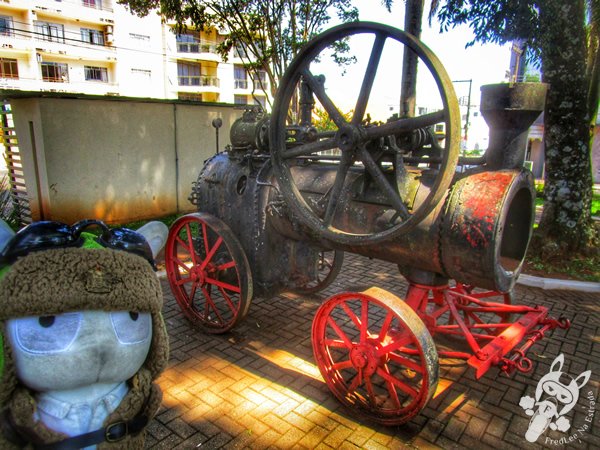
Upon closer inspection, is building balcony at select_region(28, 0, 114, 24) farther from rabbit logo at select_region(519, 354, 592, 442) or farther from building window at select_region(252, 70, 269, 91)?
rabbit logo at select_region(519, 354, 592, 442)

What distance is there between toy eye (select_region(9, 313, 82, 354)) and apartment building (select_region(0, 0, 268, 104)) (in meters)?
27.9

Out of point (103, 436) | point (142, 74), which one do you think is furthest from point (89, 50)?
point (103, 436)

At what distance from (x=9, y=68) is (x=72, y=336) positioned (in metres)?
32.6

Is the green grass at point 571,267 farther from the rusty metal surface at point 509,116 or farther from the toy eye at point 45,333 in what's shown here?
the toy eye at point 45,333

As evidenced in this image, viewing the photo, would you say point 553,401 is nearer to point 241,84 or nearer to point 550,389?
point 550,389

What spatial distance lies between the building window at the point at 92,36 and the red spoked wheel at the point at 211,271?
1226 inches

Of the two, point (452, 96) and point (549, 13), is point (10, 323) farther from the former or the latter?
point (549, 13)

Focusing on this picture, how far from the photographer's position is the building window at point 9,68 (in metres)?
27.1

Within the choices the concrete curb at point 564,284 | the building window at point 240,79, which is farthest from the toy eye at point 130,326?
the building window at point 240,79

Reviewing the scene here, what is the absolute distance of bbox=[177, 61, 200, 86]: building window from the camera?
33.5 m

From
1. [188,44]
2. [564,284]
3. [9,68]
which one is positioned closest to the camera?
[564,284]

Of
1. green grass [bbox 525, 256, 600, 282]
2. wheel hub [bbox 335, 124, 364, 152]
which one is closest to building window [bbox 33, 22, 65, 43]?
green grass [bbox 525, 256, 600, 282]

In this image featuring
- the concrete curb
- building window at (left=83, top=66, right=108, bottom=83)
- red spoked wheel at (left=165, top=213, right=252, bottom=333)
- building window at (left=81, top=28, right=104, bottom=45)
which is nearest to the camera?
red spoked wheel at (left=165, top=213, right=252, bottom=333)

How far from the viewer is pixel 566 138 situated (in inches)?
242
